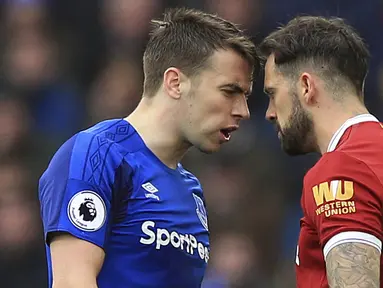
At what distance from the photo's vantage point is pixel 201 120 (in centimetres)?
379

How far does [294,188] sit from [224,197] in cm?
54

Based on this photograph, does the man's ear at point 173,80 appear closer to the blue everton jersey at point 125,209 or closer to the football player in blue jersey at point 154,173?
the football player in blue jersey at point 154,173

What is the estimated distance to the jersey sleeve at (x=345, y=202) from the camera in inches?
121

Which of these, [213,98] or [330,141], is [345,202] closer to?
[330,141]

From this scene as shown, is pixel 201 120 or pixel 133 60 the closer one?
pixel 201 120

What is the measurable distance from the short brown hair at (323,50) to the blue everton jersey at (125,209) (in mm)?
626

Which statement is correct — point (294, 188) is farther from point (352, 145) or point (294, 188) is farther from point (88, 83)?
point (352, 145)

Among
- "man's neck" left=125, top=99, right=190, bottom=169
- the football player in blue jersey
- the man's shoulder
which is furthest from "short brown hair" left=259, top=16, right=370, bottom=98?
"man's neck" left=125, top=99, right=190, bottom=169

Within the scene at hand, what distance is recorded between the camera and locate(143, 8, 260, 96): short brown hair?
379cm

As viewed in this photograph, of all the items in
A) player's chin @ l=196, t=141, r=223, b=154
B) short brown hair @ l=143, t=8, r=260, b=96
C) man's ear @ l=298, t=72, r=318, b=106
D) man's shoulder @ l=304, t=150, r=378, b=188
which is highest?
short brown hair @ l=143, t=8, r=260, b=96

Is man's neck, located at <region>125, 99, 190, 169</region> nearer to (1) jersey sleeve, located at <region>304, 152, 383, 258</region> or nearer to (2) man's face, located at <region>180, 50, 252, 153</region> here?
(2) man's face, located at <region>180, 50, 252, 153</region>

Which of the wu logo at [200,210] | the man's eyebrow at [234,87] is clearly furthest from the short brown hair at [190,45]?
the wu logo at [200,210]

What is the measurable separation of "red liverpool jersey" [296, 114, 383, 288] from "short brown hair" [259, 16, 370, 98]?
21cm

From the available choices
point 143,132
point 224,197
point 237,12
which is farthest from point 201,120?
point 237,12
